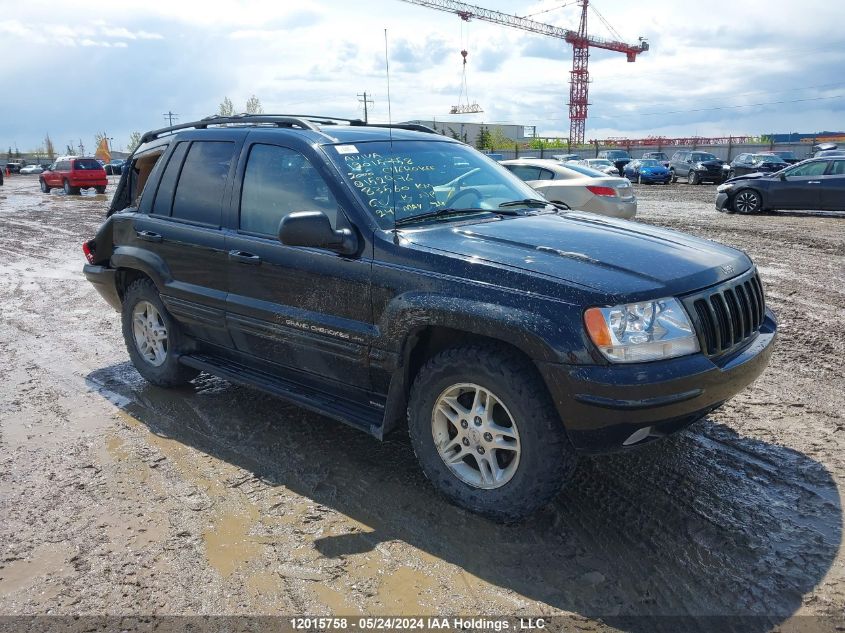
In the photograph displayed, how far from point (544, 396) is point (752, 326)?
50.8 inches

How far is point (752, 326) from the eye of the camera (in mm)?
3605

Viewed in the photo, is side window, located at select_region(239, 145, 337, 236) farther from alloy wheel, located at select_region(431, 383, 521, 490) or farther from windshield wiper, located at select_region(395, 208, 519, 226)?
alloy wheel, located at select_region(431, 383, 521, 490)

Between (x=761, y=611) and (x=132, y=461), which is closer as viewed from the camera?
(x=761, y=611)

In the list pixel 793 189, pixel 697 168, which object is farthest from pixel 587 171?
pixel 697 168

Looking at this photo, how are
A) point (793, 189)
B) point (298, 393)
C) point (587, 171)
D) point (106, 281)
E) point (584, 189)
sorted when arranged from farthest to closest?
point (793, 189) → point (587, 171) → point (584, 189) → point (106, 281) → point (298, 393)

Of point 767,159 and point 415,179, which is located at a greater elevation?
Answer: point 415,179

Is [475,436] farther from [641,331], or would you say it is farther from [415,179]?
[415,179]

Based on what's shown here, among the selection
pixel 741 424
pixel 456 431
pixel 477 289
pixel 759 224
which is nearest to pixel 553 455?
pixel 456 431

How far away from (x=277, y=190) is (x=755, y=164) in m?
32.6

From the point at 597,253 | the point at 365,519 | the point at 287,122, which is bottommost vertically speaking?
the point at 365,519

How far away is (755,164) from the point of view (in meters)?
31.9

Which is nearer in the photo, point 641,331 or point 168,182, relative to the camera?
point 641,331

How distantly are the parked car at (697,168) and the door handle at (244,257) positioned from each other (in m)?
32.2

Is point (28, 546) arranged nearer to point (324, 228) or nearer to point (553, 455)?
point (324, 228)
